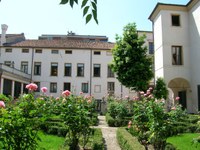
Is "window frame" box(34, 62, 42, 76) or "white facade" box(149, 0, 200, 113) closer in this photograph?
"white facade" box(149, 0, 200, 113)

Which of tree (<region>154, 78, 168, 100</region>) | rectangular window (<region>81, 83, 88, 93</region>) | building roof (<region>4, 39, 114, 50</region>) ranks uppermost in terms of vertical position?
building roof (<region>4, 39, 114, 50</region>)

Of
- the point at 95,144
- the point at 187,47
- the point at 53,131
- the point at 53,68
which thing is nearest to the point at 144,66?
the point at 187,47

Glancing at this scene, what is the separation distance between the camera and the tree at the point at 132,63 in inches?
830

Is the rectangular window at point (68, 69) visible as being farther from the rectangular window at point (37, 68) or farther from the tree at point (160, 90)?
the tree at point (160, 90)

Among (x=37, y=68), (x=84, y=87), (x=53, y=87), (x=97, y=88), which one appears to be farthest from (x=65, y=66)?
(x=97, y=88)

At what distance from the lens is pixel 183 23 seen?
21391 mm

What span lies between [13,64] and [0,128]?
33276mm

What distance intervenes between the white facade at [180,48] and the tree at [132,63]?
1.56 metres

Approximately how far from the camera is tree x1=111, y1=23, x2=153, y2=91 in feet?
69.2

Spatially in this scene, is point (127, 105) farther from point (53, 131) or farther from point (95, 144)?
point (95, 144)

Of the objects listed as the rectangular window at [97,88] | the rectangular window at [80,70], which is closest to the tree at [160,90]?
the rectangular window at [97,88]

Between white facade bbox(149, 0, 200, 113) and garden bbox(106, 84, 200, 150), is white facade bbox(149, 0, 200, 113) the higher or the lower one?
the higher one

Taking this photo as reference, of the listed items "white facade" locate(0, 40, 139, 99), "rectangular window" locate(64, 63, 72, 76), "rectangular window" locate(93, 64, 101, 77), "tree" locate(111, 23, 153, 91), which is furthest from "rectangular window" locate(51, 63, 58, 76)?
"tree" locate(111, 23, 153, 91)

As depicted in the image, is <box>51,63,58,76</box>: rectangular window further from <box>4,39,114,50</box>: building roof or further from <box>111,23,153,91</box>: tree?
<box>111,23,153,91</box>: tree
